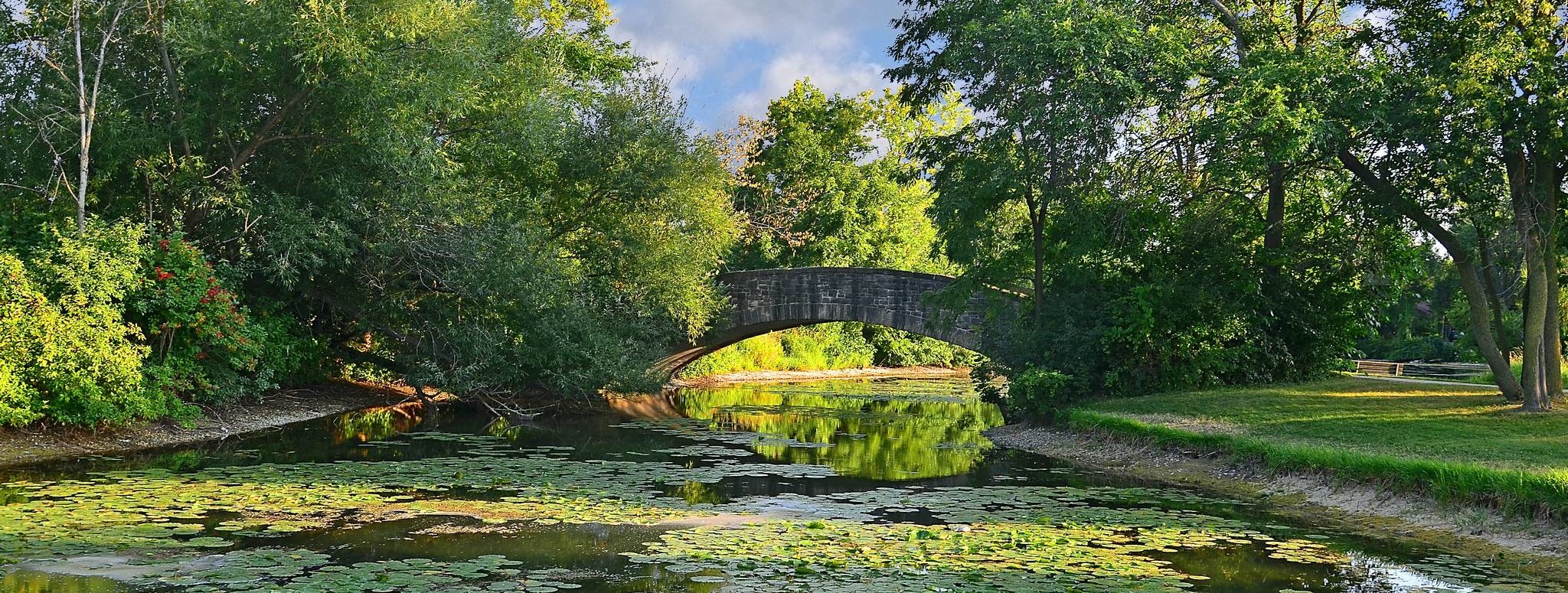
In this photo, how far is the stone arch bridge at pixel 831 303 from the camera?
2286cm

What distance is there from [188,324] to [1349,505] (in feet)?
40.2

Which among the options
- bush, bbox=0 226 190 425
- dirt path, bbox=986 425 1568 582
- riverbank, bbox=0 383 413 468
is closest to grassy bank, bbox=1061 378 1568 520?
dirt path, bbox=986 425 1568 582

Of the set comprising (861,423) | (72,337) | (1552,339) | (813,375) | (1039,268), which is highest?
(1039,268)

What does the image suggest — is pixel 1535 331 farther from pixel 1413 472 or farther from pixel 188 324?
pixel 188 324

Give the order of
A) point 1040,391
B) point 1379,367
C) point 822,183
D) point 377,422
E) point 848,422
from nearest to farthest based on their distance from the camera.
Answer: point 1040,391 → point 377,422 → point 848,422 → point 1379,367 → point 822,183

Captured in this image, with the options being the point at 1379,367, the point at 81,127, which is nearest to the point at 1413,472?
the point at 81,127

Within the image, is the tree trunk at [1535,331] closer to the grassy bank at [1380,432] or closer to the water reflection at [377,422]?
the grassy bank at [1380,432]

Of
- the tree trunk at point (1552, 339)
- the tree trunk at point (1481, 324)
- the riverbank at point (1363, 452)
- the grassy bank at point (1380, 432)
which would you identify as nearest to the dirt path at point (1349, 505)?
the riverbank at point (1363, 452)

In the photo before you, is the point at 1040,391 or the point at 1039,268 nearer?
the point at 1040,391

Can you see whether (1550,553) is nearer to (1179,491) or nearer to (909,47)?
(1179,491)

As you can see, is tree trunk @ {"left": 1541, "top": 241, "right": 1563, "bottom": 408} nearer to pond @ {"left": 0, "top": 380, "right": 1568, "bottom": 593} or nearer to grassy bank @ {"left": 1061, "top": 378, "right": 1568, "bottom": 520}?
grassy bank @ {"left": 1061, "top": 378, "right": 1568, "bottom": 520}

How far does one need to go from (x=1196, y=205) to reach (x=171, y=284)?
45.9 ft

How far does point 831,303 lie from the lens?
81.0 ft

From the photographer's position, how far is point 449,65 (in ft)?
52.0
